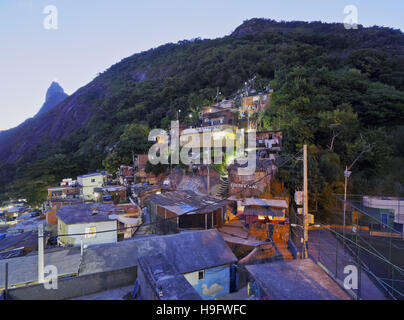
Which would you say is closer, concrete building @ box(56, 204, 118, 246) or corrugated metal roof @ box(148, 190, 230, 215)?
corrugated metal roof @ box(148, 190, 230, 215)

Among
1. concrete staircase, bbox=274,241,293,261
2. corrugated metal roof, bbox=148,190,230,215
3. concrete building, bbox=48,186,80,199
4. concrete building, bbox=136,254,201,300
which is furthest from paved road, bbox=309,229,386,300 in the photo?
concrete building, bbox=48,186,80,199

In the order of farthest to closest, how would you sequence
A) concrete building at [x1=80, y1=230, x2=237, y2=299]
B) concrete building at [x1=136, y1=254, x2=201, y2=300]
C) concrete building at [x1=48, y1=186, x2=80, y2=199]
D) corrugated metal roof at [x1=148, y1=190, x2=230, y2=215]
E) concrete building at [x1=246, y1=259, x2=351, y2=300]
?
1. concrete building at [x1=48, y1=186, x2=80, y2=199]
2. corrugated metal roof at [x1=148, y1=190, x2=230, y2=215]
3. concrete building at [x1=80, y1=230, x2=237, y2=299]
4. concrete building at [x1=246, y1=259, x2=351, y2=300]
5. concrete building at [x1=136, y1=254, x2=201, y2=300]

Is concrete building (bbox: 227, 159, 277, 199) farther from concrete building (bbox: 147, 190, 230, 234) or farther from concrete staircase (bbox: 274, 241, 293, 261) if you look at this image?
concrete staircase (bbox: 274, 241, 293, 261)

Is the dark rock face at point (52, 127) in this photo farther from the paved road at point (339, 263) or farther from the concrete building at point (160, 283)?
the paved road at point (339, 263)

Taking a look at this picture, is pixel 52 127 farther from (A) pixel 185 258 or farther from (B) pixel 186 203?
(A) pixel 185 258

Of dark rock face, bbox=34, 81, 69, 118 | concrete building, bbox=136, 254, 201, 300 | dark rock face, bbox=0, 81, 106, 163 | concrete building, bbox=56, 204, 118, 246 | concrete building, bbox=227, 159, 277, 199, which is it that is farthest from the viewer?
dark rock face, bbox=34, 81, 69, 118

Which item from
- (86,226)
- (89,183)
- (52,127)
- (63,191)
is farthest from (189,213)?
(52,127)
